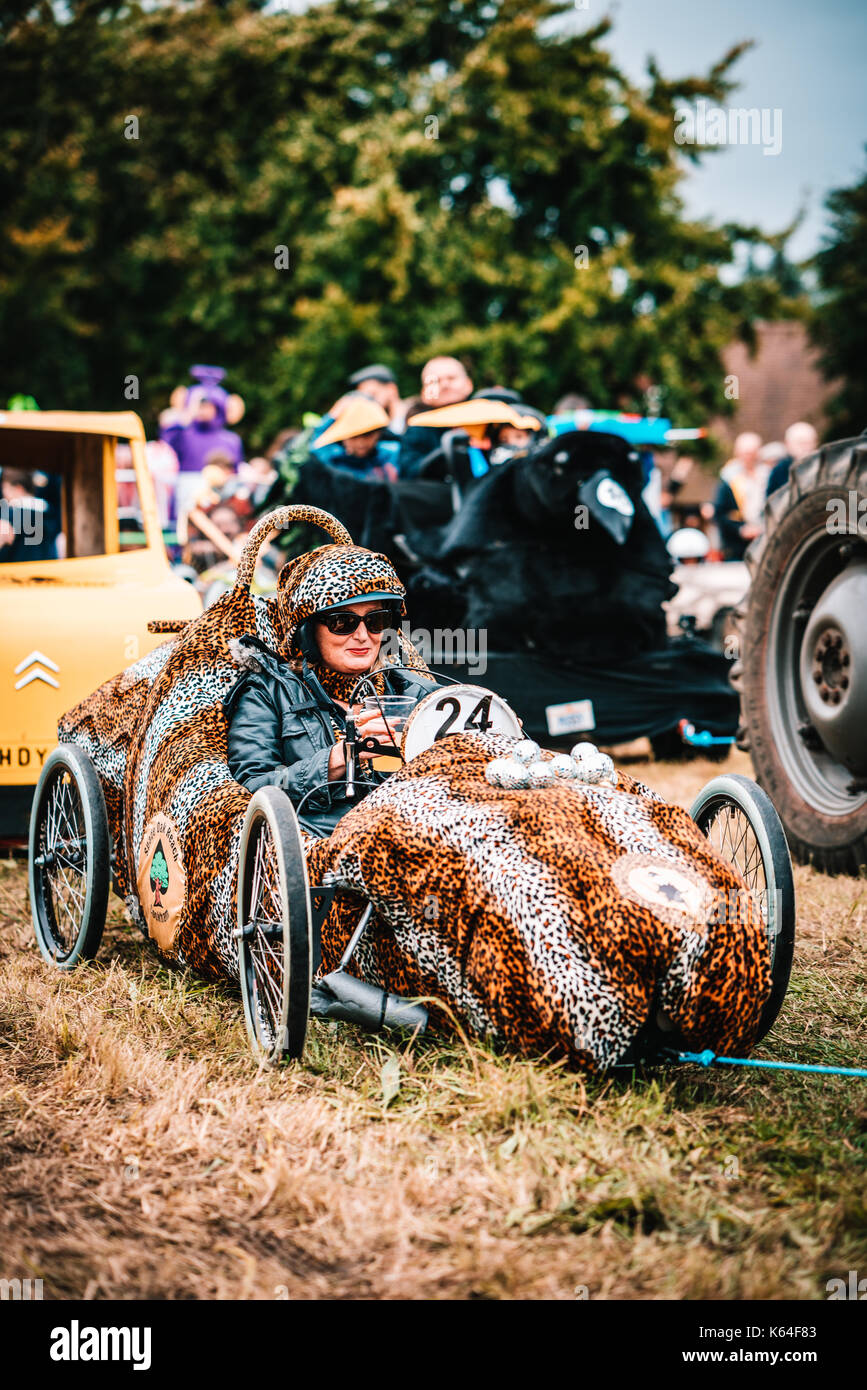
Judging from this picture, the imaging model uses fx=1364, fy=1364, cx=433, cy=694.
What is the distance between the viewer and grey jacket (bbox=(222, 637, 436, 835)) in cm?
399

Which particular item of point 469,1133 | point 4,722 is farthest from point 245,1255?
point 4,722

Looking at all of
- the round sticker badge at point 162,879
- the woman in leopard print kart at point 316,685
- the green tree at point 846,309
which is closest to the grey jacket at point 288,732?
the woman in leopard print kart at point 316,685

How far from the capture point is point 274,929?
3.54m

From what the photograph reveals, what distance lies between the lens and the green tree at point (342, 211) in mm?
19641

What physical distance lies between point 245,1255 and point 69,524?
5300mm

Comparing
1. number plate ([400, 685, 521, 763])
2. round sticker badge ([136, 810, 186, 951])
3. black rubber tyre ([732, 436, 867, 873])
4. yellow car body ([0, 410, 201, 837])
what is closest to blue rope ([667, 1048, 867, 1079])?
number plate ([400, 685, 521, 763])

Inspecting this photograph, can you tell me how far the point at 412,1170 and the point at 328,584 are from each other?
6.02 feet

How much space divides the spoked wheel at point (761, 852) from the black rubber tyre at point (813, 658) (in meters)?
1.79

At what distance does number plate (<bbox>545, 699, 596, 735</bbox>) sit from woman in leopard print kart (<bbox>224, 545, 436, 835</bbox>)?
346cm

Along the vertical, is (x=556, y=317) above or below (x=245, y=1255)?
above

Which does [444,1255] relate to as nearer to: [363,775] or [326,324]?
Answer: [363,775]

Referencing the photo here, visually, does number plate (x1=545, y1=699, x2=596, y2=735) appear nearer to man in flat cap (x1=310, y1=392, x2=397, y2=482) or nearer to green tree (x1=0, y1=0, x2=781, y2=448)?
man in flat cap (x1=310, y1=392, x2=397, y2=482)
